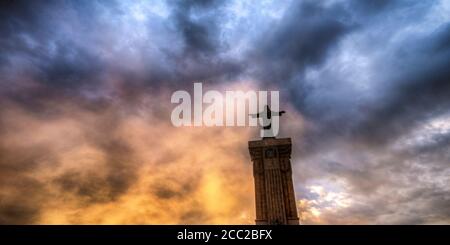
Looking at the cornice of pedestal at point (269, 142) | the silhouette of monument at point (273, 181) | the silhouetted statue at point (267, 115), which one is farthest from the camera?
the silhouetted statue at point (267, 115)

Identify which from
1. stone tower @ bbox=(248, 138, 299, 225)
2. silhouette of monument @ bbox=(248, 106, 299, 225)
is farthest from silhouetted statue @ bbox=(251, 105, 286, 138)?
stone tower @ bbox=(248, 138, 299, 225)

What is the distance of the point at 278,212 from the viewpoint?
757 inches

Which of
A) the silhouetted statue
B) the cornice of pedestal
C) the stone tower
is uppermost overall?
the silhouetted statue

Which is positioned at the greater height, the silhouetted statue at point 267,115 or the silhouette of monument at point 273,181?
the silhouetted statue at point 267,115

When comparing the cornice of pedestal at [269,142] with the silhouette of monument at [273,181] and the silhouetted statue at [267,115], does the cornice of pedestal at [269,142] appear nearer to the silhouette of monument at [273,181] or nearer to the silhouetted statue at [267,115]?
the silhouette of monument at [273,181]

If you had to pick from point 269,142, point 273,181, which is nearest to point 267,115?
point 269,142

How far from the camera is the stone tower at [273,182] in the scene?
1931 cm

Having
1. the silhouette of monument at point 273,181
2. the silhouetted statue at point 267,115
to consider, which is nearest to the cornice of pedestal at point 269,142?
the silhouette of monument at point 273,181

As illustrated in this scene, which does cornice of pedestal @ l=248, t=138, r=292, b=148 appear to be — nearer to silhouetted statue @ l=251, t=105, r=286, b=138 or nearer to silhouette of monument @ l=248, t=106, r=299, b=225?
silhouette of monument @ l=248, t=106, r=299, b=225

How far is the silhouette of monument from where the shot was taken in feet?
63.4

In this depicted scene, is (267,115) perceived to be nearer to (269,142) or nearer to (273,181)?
(269,142)
